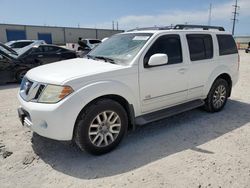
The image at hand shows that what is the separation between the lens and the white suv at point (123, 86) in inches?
125

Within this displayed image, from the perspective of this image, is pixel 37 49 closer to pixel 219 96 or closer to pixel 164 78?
pixel 164 78

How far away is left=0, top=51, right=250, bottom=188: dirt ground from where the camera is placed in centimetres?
295

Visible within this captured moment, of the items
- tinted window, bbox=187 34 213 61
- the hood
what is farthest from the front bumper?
tinted window, bbox=187 34 213 61

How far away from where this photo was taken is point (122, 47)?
4.25 metres

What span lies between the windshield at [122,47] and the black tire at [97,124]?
0.82 metres

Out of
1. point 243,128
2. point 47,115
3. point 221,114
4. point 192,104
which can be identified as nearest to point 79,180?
point 47,115

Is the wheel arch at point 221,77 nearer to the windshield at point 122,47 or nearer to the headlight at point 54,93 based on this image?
the windshield at point 122,47

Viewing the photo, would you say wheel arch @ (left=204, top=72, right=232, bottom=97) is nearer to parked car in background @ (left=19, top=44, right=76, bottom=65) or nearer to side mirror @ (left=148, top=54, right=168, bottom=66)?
side mirror @ (left=148, top=54, right=168, bottom=66)

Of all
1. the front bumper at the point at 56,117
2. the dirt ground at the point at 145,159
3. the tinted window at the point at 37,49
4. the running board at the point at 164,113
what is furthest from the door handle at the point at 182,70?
the tinted window at the point at 37,49

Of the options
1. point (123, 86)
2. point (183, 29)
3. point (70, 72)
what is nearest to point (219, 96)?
point (183, 29)

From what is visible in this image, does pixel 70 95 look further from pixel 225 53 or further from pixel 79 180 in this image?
pixel 225 53

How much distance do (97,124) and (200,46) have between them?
2.76 meters

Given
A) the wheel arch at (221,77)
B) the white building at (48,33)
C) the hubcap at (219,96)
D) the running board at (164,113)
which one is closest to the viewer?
the running board at (164,113)

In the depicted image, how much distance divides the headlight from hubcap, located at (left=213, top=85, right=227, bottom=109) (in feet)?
11.5
